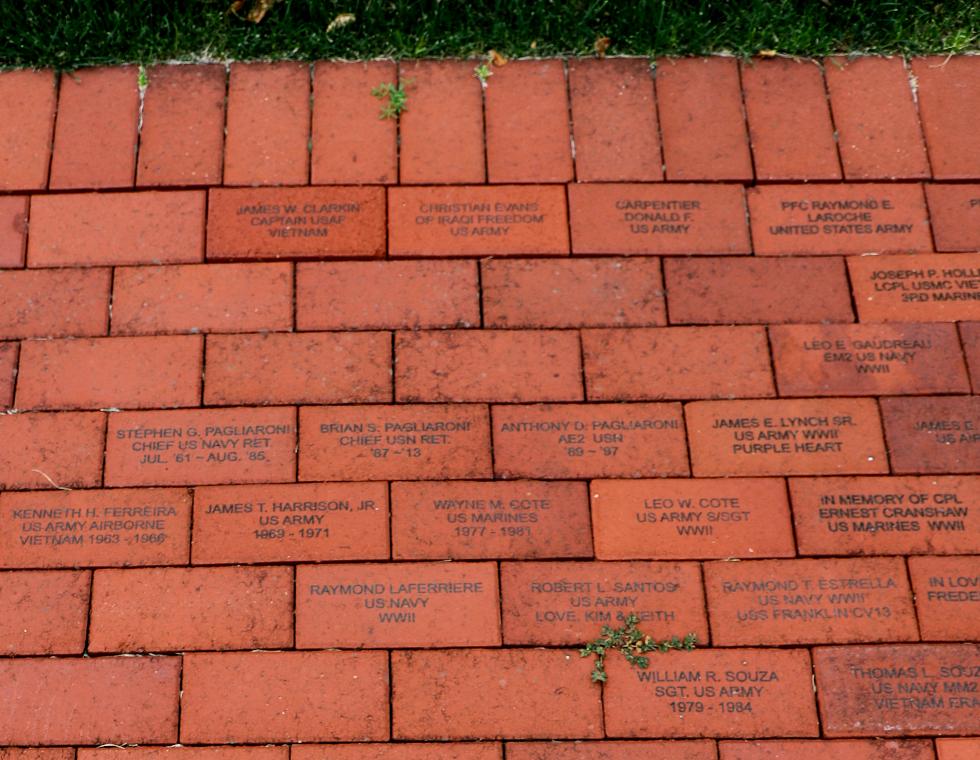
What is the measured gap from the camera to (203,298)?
2.64m

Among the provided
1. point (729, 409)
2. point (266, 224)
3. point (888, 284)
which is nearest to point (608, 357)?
point (729, 409)

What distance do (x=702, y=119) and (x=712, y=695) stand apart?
1671 millimetres

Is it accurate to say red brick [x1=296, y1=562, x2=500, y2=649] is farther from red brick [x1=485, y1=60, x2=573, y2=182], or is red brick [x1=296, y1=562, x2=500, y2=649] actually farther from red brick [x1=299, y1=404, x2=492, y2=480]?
red brick [x1=485, y1=60, x2=573, y2=182]

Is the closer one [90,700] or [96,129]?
[90,700]

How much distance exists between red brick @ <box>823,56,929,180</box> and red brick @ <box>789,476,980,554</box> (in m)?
0.94

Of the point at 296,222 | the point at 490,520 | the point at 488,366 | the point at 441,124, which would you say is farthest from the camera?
the point at 441,124

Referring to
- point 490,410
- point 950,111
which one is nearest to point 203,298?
point 490,410

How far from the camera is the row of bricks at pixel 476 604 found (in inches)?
95.0

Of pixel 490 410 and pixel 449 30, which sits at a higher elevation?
pixel 449 30

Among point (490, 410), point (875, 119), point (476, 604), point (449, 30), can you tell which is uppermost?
point (449, 30)

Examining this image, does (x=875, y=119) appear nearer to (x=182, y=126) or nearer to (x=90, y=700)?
(x=182, y=126)

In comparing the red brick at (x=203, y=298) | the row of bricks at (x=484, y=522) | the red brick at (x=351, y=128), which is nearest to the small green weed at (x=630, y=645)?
the row of bricks at (x=484, y=522)

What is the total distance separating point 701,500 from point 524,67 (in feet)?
4.70

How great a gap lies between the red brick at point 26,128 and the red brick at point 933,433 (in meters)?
2.55
